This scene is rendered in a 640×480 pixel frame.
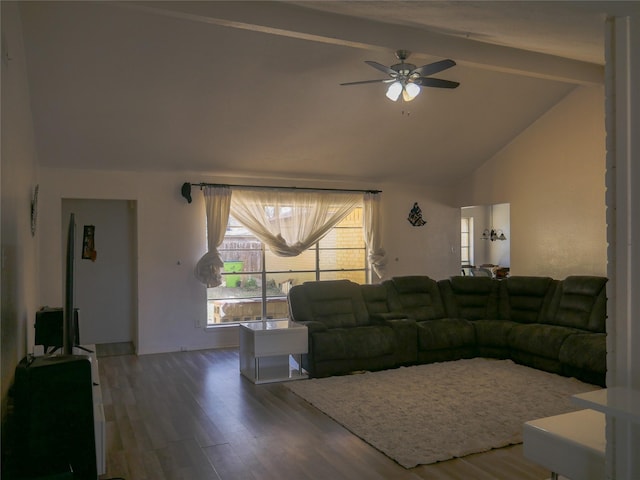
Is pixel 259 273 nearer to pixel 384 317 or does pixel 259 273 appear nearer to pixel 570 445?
pixel 384 317

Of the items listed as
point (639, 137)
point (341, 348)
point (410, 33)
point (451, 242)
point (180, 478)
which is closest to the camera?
point (639, 137)

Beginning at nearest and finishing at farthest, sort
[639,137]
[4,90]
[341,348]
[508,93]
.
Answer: [639,137] → [4,90] → [341,348] → [508,93]

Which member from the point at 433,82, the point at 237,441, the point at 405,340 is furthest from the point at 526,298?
the point at 237,441

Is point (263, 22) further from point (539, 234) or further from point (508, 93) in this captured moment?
point (539, 234)

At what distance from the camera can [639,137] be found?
7.69 ft

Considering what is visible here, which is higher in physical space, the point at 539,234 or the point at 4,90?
the point at 4,90

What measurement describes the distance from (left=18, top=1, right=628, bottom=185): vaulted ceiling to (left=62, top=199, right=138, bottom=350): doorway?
3.95ft

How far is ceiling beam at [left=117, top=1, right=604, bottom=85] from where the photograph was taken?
12.2 feet

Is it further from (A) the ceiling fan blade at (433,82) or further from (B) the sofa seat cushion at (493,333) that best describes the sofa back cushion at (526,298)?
(A) the ceiling fan blade at (433,82)

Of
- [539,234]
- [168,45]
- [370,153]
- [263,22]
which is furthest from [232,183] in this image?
[539,234]

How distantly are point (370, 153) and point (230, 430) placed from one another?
14.9ft

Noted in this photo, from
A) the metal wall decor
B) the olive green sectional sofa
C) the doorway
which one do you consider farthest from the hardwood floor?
the metal wall decor

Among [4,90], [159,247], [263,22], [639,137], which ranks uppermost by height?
[263,22]

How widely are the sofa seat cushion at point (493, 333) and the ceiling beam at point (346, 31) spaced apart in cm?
285
